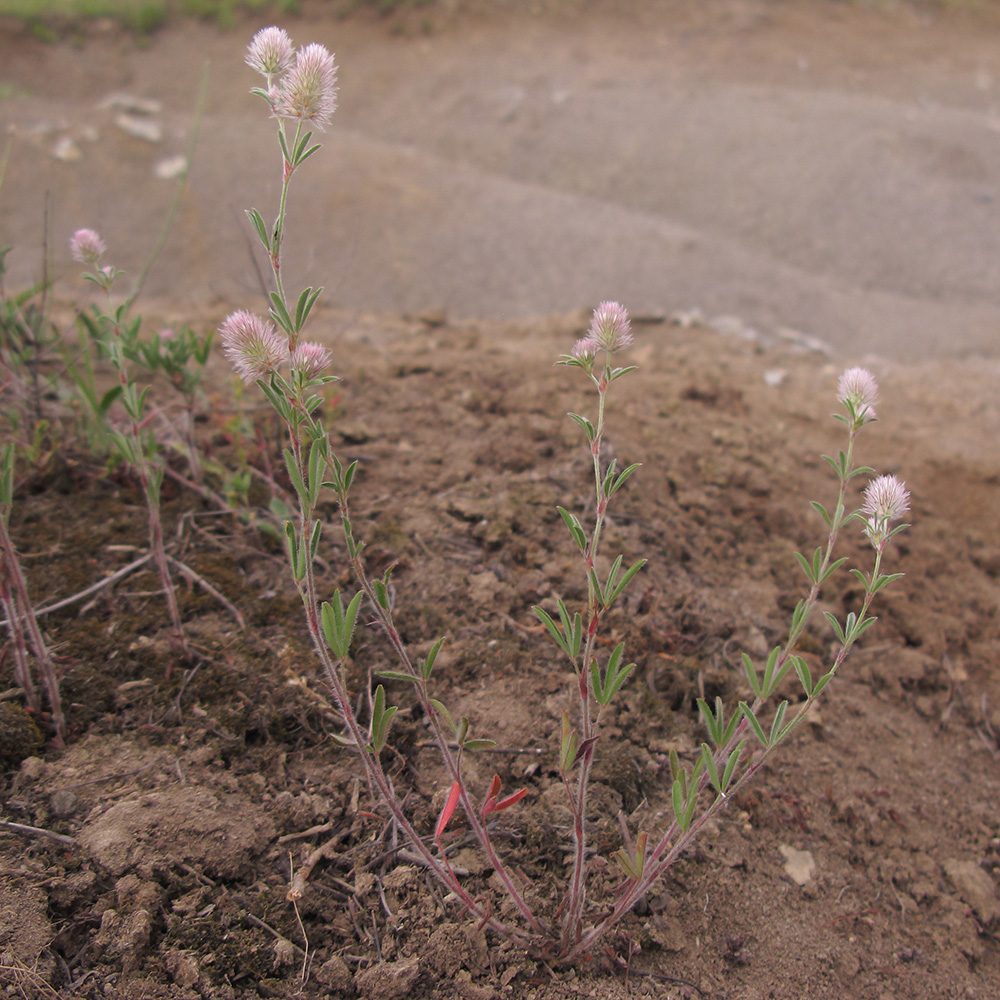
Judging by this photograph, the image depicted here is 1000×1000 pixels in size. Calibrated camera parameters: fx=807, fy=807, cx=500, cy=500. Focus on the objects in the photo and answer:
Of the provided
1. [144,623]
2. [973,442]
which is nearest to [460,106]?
[973,442]

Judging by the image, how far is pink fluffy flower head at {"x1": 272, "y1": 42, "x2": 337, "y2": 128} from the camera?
3.45ft

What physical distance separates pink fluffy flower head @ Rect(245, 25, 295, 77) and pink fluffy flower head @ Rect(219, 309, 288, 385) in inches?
12.9

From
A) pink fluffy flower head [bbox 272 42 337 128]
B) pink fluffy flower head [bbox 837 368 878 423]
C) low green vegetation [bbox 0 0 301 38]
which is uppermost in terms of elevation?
low green vegetation [bbox 0 0 301 38]

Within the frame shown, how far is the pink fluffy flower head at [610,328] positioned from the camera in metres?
1.21

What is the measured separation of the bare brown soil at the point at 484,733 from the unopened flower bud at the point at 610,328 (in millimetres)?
843

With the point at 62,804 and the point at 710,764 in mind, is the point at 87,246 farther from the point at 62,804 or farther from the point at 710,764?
the point at 710,764

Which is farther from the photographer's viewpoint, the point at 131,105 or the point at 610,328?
the point at 131,105

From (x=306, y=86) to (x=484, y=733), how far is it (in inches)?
47.5

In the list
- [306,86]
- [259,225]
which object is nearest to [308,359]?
[259,225]

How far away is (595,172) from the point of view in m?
5.93

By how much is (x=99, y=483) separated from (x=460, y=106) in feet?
18.0

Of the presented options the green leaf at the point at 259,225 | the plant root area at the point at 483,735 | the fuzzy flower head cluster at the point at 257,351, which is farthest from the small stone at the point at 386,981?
the green leaf at the point at 259,225

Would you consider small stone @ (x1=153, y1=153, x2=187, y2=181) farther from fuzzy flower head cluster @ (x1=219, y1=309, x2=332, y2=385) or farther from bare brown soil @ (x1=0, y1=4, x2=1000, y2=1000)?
fuzzy flower head cluster @ (x1=219, y1=309, x2=332, y2=385)

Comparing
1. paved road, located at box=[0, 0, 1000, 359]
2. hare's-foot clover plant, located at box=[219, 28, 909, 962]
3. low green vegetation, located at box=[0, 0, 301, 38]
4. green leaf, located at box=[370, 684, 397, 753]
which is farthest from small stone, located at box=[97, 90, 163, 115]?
green leaf, located at box=[370, 684, 397, 753]
